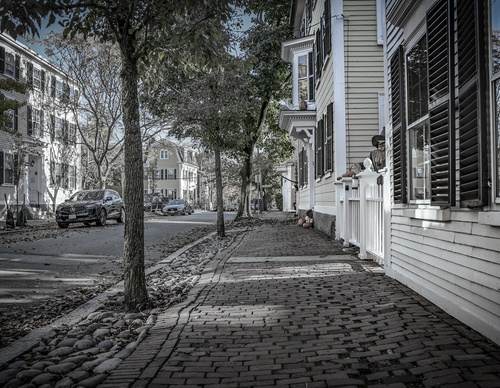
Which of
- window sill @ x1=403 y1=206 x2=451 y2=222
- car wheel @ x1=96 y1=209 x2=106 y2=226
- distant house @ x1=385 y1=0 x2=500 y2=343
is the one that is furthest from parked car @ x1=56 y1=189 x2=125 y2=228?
window sill @ x1=403 y1=206 x2=451 y2=222

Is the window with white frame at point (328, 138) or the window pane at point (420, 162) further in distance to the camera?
the window with white frame at point (328, 138)

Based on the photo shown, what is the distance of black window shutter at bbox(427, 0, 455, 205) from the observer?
4.57 metres

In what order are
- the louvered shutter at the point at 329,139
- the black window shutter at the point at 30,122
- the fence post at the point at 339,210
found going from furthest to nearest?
the black window shutter at the point at 30,122 < the louvered shutter at the point at 329,139 < the fence post at the point at 339,210

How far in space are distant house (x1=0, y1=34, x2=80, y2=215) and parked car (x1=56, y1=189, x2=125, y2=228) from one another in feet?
14.8

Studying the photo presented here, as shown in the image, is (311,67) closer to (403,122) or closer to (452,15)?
(403,122)

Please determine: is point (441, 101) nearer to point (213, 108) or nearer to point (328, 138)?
point (328, 138)

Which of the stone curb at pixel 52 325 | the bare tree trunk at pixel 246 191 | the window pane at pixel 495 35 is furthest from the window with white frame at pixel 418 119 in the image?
the bare tree trunk at pixel 246 191

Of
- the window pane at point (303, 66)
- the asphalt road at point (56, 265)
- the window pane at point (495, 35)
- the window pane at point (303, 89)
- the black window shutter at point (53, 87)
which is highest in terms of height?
the black window shutter at point (53, 87)

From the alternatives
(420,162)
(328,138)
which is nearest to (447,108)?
(420,162)

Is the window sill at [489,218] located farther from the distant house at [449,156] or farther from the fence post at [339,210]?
the fence post at [339,210]

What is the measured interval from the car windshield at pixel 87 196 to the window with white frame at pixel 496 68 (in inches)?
806

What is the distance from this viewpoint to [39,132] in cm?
2975

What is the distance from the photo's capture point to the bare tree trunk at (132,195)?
18.9 feet

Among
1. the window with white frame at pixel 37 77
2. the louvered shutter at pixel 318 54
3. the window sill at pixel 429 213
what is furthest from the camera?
the window with white frame at pixel 37 77
